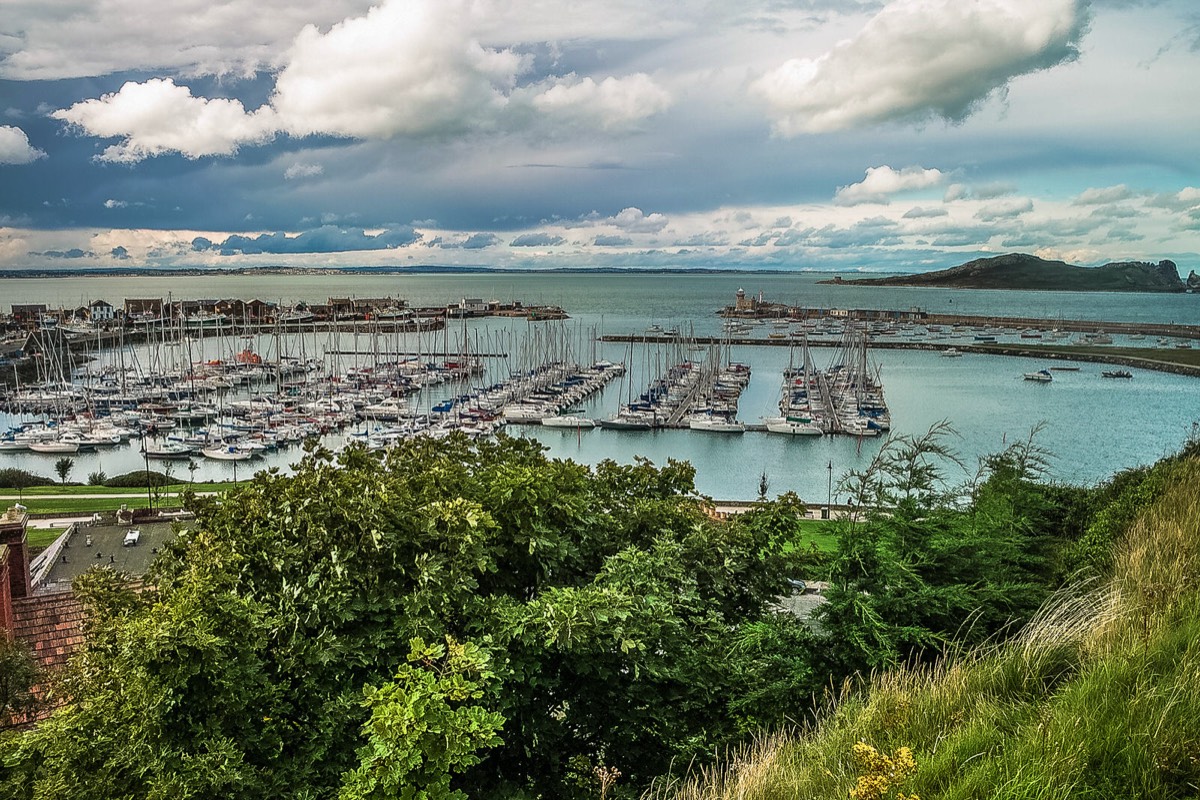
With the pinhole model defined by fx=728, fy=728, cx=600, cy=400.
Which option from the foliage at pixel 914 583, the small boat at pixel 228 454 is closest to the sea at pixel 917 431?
the small boat at pixel 228 454

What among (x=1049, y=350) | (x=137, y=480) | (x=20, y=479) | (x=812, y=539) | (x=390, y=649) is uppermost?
(x=390, y=649)

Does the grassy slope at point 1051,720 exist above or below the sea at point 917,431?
above

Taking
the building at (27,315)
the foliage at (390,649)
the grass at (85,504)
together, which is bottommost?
the grass at (85,504)

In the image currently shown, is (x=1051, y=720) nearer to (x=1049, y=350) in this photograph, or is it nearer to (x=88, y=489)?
(x=88, y=489)

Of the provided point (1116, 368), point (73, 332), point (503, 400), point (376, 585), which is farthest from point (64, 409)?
point (1116, 368)

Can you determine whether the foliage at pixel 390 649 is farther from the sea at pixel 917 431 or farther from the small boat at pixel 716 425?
the small boat at pixel 716 425

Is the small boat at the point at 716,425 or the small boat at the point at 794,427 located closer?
the small boat at the point at 794,427

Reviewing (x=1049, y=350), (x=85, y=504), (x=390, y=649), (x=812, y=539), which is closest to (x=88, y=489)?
(x=85, y=504)

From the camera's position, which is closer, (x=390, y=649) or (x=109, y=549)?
(x=390, y=649)
